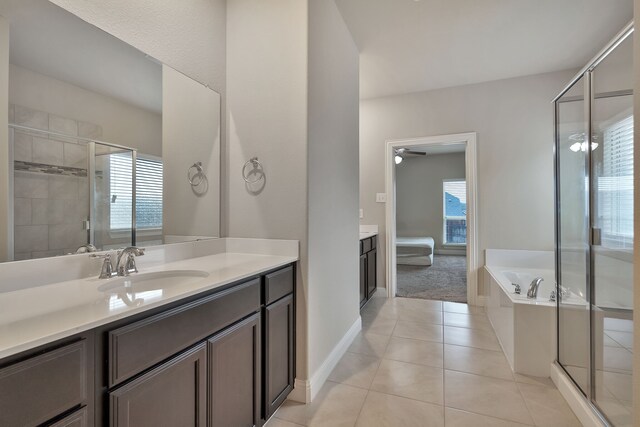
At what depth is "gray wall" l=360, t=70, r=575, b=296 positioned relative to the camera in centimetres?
335

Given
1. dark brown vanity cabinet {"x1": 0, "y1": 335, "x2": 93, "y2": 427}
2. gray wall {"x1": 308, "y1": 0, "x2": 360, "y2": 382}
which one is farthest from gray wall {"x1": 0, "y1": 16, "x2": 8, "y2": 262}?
gray wall {"x1": 308, "y1": 0, "x2": 360, "y2": 382}

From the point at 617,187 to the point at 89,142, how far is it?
2.55 m

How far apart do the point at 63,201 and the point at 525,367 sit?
2.85 meters

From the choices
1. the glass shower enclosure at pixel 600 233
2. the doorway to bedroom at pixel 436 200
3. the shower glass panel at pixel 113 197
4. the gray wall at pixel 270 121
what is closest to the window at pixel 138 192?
the shower glass panel at pixel 113 197

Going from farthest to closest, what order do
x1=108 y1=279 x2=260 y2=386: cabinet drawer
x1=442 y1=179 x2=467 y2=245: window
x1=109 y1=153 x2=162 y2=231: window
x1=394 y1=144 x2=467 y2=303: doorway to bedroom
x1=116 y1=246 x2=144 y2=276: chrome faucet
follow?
x1=442 y1=179 x2=467 y2=245: window → x1=394 y1=144 x2=467 y2=303: doorway to bedroom → x1=109 y1=153 x2=162 y2=231: window → x1=116 y1=246 x2=144 y2=276: chrome faucet → x1=108 y1=279 x2=260 y2=386: cabinet drawer

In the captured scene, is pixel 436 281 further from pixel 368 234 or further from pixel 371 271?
pixel 368 234

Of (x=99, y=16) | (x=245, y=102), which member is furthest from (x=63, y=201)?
(x=245, y=102)

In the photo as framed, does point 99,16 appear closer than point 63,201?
No

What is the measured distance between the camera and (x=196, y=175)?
187 cm

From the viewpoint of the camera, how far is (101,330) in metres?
0.80

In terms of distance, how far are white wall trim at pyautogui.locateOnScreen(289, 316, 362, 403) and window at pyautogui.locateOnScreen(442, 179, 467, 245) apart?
19.8 feet

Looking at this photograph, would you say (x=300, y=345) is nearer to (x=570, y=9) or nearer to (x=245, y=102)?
(x=245, y=102)

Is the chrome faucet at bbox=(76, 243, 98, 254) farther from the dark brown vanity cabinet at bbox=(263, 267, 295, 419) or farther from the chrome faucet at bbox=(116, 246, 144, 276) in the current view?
the dark brown vanity cabinet at bbox=(263, 267, 295, 419)

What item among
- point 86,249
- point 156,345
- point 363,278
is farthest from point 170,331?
point 363,278
